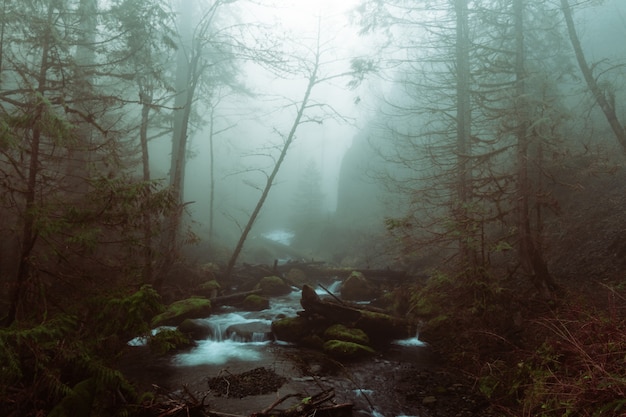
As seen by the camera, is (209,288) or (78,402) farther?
(209,288)

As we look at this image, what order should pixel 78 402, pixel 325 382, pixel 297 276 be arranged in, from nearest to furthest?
pixel 78 402, pixel 325 382, pixel 297 276

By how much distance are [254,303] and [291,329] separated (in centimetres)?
369

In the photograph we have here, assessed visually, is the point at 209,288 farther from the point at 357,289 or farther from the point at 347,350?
the point at 347,350

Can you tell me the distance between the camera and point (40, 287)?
4.69m

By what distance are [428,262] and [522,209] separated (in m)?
9.13

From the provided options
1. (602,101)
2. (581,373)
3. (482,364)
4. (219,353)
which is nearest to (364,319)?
(482,364)

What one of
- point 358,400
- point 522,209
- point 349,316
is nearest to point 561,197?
point 522,209

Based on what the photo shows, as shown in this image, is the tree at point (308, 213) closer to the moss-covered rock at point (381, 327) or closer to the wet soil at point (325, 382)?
the moss-covered rock at point (381, 327)

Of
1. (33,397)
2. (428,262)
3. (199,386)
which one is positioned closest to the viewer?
(33,397)

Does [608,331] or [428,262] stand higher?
[608,331]

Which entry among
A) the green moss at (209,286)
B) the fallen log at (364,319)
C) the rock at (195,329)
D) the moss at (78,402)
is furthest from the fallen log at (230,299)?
the moss at (78,402)

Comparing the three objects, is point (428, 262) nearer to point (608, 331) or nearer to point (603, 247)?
point (603, 247)

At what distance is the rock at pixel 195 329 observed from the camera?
10366 millimetres

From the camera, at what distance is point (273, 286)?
16.7 meters
